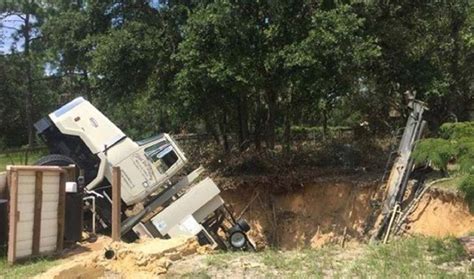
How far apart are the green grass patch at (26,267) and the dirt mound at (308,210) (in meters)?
7.42

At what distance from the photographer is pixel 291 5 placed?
14.8 meters

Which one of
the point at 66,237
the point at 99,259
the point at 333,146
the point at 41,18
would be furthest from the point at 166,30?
the point at 41,18

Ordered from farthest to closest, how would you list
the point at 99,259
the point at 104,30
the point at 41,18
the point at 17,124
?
the point at 17,124, the point at 41,18, the point at 104,30, the point at 99,259

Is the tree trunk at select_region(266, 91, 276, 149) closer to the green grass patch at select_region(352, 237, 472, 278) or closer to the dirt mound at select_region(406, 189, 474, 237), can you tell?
the dirt mound at select_region(406, 189, 474, 237)

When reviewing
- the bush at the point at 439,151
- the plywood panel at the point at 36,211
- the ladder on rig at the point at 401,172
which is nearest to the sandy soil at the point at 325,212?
the ladder on rig at the point at 401,172

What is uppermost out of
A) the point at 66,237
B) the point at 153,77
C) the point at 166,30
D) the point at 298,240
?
the point at 166,30

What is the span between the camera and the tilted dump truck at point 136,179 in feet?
41.4

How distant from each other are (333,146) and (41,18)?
24.1 meters

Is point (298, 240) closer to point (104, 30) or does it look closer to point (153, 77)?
point (153, 77)

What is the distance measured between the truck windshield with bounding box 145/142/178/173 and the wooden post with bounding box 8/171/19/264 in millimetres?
4192

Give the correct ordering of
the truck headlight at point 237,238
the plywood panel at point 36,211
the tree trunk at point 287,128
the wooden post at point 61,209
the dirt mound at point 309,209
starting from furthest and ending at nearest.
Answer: the tree trunk at point 287,128 < the dirt mound at point 309,209 < the truck headlight at point 237,238 < the wooden post at point 61,209 < the plywood panel at point 36,211

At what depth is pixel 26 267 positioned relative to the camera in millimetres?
8844

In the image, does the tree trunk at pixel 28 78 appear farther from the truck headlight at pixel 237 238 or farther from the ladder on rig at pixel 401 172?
the ladder on rig at pixel 401 172

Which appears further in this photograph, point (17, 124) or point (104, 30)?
point (17, 124)
